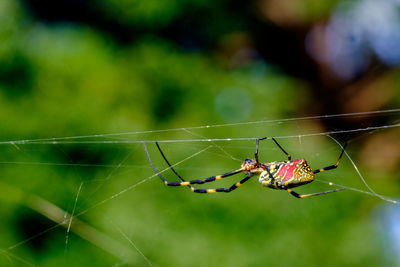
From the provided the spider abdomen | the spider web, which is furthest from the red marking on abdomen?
the spider web

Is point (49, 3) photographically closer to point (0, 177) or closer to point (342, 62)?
point (0, 177)

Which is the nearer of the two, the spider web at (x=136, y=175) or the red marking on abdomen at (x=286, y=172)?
the red marking on abdomen at (x=286, y=172)

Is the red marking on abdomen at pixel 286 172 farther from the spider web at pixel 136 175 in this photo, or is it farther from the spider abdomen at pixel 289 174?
the spider web at pixel 136 175

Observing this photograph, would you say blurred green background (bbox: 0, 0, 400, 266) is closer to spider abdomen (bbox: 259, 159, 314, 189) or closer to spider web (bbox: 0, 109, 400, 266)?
spider web (bbox: 0, 109, 400, 266)

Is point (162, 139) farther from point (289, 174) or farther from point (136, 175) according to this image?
point (289, 174)

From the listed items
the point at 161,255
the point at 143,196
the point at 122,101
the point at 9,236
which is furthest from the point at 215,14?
the point at 9,236

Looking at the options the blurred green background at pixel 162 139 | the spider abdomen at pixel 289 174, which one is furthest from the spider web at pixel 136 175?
the spider abdomen at pixel 289 174
